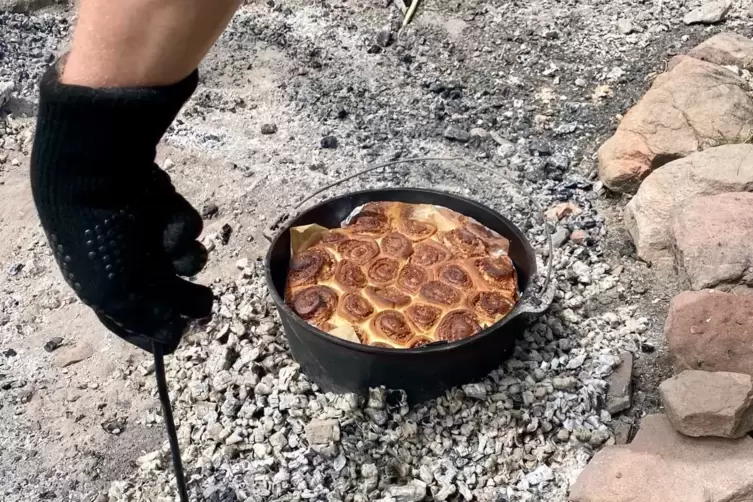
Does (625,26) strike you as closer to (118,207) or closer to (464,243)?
→ (464,243)

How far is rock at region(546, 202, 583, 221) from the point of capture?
130 inches

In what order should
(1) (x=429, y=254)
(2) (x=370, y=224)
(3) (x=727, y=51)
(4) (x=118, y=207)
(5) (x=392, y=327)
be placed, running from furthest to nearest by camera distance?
(3) (x=727, y=51) → (2) (x=370, y=224) → (1) (x=429, y=254) → (5) (x=392, y=327) → (4) (x=118, y=207)

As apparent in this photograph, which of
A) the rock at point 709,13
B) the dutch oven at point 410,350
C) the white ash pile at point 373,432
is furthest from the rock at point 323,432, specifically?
the rock at point 709,13

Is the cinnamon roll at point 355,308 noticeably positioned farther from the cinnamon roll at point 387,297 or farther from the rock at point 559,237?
the rock at point 559,237

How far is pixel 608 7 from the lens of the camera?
4.46 m

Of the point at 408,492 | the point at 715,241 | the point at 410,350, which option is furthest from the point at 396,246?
the point at 715,241

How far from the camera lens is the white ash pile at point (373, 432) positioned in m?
2.34

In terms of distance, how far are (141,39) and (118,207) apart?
1.46ft

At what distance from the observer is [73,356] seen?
2842mm

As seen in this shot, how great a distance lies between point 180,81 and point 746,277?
2.29m

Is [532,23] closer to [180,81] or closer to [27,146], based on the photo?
[27,146]

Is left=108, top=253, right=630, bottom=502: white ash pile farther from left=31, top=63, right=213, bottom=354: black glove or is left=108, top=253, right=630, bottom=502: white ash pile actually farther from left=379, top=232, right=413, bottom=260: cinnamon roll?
left=31, top=63, right=213, bottom=354: black glove

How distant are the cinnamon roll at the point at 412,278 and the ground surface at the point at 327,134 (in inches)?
25.1

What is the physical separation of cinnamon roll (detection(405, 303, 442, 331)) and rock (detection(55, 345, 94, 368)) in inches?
52.4
